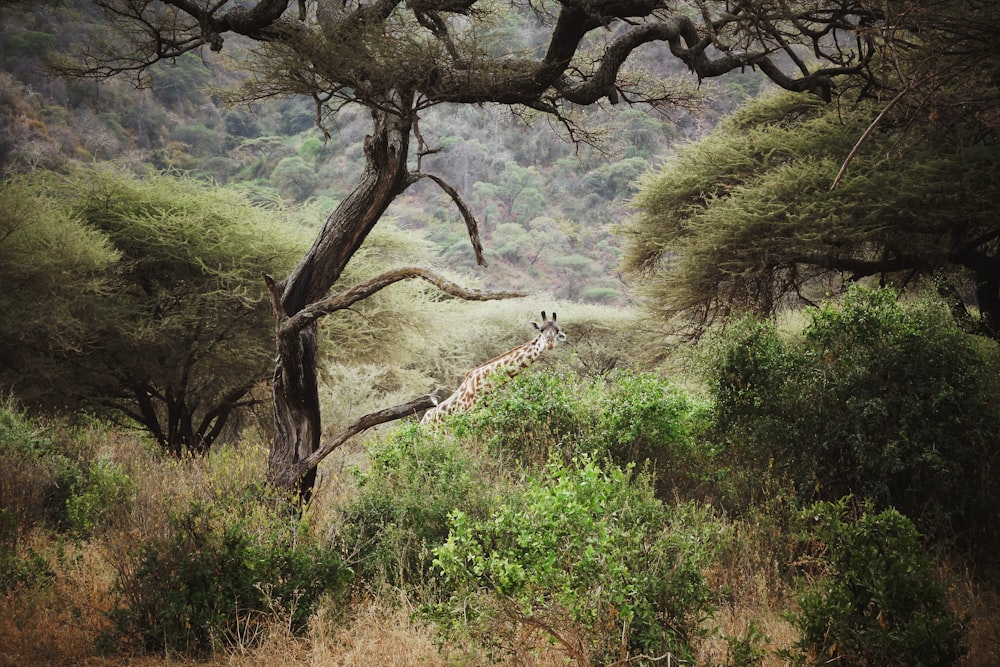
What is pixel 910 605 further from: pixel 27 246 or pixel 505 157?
pixel 505 157

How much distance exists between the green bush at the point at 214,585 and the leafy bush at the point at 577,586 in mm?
943

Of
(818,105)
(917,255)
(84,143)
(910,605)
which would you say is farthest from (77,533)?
(84,143)

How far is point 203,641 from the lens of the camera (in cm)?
382

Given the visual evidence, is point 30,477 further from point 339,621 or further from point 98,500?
point 339,621

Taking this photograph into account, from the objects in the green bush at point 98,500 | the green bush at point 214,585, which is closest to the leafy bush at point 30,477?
the green bush at point 98,500

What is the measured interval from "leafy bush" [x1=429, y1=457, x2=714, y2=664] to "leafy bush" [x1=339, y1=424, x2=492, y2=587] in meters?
0.93

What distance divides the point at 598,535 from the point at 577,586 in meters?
0.25

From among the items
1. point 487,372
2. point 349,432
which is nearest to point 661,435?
point 349,432

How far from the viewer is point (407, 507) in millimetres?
4770

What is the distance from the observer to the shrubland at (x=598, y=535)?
323cm

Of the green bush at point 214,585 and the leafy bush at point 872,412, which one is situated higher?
the leafy bush at point 872,412

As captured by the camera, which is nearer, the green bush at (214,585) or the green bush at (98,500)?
the green bush at (214,585)

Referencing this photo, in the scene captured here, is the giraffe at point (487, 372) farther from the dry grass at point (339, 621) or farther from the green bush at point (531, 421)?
the dry grass at point (339, 621)

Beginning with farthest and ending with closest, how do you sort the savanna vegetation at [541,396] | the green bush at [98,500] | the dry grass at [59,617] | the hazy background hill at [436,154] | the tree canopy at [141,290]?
1. the hazy background hill at [436,154]
2. the tree canopy at [141,290]
3. the green bush at [98,500]
4. the dry grass at [59,617]
5. the savanna vegetation at [541,396]
